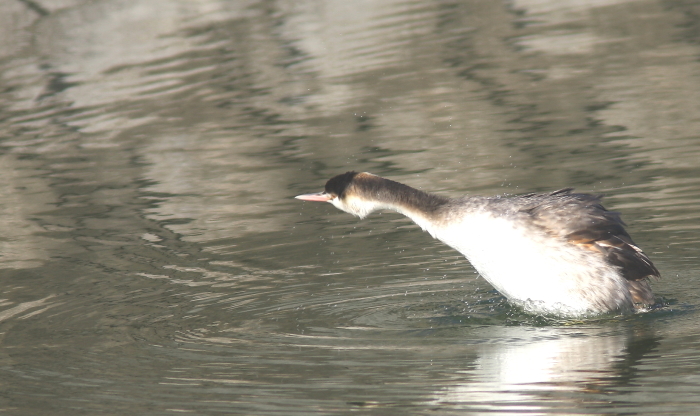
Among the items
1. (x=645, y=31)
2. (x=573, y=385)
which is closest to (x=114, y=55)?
(x=645, y=31)

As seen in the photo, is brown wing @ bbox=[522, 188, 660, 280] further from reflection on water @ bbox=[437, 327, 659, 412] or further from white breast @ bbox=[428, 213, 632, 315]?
reflection on water @ bbox=[437, 327, 659, 412]

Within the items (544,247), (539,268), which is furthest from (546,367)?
(544,247)

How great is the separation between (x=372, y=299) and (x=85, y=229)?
183 inches

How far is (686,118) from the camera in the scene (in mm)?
15688

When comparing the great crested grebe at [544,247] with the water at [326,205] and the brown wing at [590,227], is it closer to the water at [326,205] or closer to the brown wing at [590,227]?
the brown wing at [590,227]

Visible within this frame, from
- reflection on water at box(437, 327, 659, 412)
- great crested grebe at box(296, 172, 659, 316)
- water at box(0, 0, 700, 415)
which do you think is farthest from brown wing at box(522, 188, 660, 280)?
reflection on water at box(437, 327, 659, 412)

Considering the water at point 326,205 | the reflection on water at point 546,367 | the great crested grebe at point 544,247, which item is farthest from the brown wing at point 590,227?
the reflection on water at point 546,367

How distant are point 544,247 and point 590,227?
18.6 inches

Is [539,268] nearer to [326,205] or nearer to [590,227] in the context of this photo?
[590,227]

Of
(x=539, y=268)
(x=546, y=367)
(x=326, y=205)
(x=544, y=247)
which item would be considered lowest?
(x=326, y=205)

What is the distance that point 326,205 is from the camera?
1321 centimetres

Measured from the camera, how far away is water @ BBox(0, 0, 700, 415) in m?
7.52

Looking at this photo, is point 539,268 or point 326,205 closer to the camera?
point 539,268

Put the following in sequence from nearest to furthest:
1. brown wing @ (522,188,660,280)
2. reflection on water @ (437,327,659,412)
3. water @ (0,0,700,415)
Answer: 1. reflection on water @ (437,327,659,412)
2. water @ (0,0,700,415)
3. brown wing @ (522,188,660,280)
